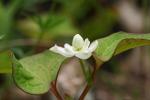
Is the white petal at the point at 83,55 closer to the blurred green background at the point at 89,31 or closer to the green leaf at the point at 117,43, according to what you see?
the green leaf at the point at 117,43

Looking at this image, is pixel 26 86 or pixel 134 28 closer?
pixel 26 86

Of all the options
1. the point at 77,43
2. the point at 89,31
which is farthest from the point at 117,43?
the point at 89,31

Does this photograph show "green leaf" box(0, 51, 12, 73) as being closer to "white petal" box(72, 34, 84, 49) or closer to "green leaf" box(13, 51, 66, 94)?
"green leaf" box(13, 51, 66, 94)

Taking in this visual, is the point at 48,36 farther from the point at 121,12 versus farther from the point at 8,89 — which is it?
the point at 121,12

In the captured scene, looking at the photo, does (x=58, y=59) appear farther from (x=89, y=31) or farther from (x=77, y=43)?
(x=89, y=31)

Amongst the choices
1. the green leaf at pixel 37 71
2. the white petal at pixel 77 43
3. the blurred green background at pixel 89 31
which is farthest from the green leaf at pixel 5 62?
the blurred green background at pixel 89 31

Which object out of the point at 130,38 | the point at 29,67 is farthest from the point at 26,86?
the point at 130,38
